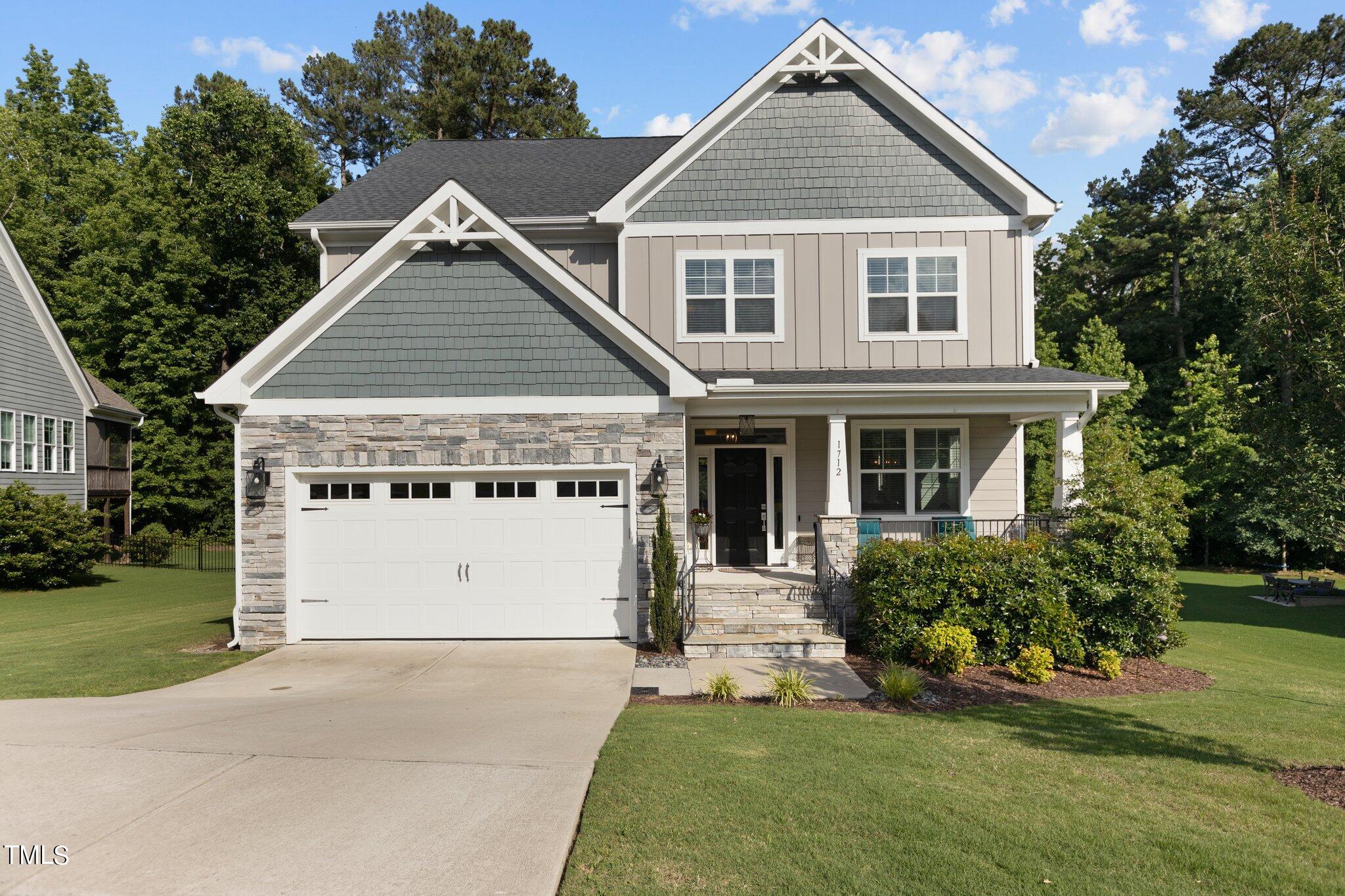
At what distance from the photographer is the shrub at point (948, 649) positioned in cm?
882

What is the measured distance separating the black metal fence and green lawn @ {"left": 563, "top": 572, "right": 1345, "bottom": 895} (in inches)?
847

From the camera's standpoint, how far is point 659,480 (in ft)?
34.4

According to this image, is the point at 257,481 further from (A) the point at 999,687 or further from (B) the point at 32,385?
(B) the point at 32,385

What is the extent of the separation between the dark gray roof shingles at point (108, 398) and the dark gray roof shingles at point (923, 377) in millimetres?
22712

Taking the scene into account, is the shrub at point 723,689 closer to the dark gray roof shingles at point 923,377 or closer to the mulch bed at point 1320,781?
the mulch bed at point 1320,781

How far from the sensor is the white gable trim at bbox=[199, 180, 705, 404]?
1041 centimetres

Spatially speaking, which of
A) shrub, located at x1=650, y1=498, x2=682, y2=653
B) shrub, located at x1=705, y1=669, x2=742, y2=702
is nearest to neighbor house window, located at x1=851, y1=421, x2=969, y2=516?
shrub, located at x1=650, y1=498, x2=682, y2=653

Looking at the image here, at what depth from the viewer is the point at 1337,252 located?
6.08 metres

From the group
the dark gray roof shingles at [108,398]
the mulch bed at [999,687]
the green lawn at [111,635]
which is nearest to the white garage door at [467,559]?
the green lawn at [111,635]

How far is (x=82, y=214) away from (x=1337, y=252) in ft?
141

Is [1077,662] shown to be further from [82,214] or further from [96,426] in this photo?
[82,214]

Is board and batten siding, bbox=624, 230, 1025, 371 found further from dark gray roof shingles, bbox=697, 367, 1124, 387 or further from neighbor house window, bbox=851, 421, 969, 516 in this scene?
neighbor house window, bbox=851, 421, 969, 516

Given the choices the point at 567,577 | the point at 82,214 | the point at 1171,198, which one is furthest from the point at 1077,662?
the point at 82,214

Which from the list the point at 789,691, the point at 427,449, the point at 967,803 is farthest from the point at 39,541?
the point at 967,803
